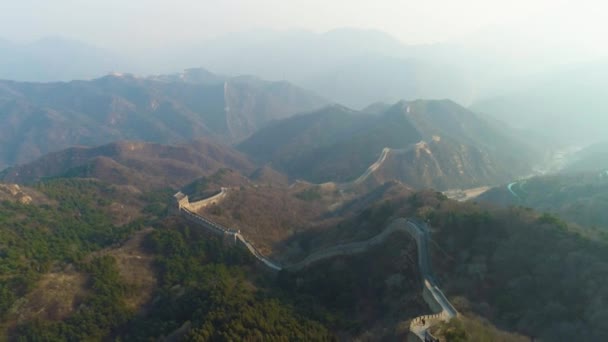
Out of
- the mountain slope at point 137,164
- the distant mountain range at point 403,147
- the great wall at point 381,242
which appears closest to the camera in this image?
the great wall at point 381,242

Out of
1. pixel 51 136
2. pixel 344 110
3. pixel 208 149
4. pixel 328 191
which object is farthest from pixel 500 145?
pixel 51 136

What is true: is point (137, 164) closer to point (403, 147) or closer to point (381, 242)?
point (403, 147)

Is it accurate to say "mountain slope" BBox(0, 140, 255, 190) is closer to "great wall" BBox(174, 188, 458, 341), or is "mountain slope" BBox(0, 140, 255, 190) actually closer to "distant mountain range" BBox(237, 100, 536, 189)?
"distant mountain range" BBox(237, 100, 536, 189)

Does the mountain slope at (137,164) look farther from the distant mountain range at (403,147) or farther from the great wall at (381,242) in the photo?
the great wall at (381,242)

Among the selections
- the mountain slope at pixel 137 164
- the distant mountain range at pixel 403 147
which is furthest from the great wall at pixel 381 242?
the distant mountain range at pixel 403 147

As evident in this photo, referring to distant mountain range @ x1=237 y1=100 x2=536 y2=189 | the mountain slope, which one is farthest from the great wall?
distant mountain range @ x1=237 y1=100 x2=536 y2=189

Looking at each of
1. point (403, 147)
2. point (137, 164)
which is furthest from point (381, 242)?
point (137, 164)
